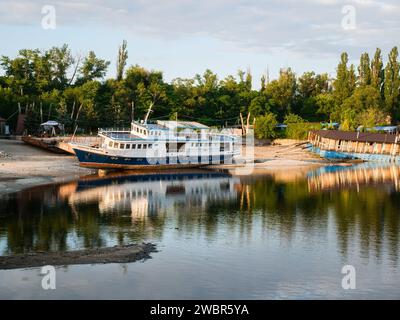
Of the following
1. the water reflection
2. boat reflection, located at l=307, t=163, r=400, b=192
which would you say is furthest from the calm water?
boat reflection, located at l=307, t=163, r=400, b=192

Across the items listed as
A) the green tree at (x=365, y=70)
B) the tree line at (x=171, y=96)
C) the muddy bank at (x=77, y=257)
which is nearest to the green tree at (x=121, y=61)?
the tree line at (x=171, y=96)

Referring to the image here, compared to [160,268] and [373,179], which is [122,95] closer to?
[373,179]

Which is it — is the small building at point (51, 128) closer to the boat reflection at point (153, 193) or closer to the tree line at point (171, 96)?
the tree line at point (171, 96)

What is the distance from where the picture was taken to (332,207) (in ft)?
134

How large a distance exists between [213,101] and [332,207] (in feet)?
221

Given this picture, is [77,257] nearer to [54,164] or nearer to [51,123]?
[54,164]

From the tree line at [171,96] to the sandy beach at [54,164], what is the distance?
15060 millimetres

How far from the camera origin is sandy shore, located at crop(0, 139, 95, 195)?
159 ft

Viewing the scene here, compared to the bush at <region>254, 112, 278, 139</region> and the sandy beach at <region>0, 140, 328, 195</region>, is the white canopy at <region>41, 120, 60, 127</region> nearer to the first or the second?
the sandy beach at <region>0, 140, 328, 195</region>

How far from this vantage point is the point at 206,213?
38031 millimetres

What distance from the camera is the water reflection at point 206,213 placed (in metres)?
29.6

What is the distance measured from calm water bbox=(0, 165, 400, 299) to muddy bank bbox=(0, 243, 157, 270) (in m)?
0.63

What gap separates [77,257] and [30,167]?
33946 millimetres
